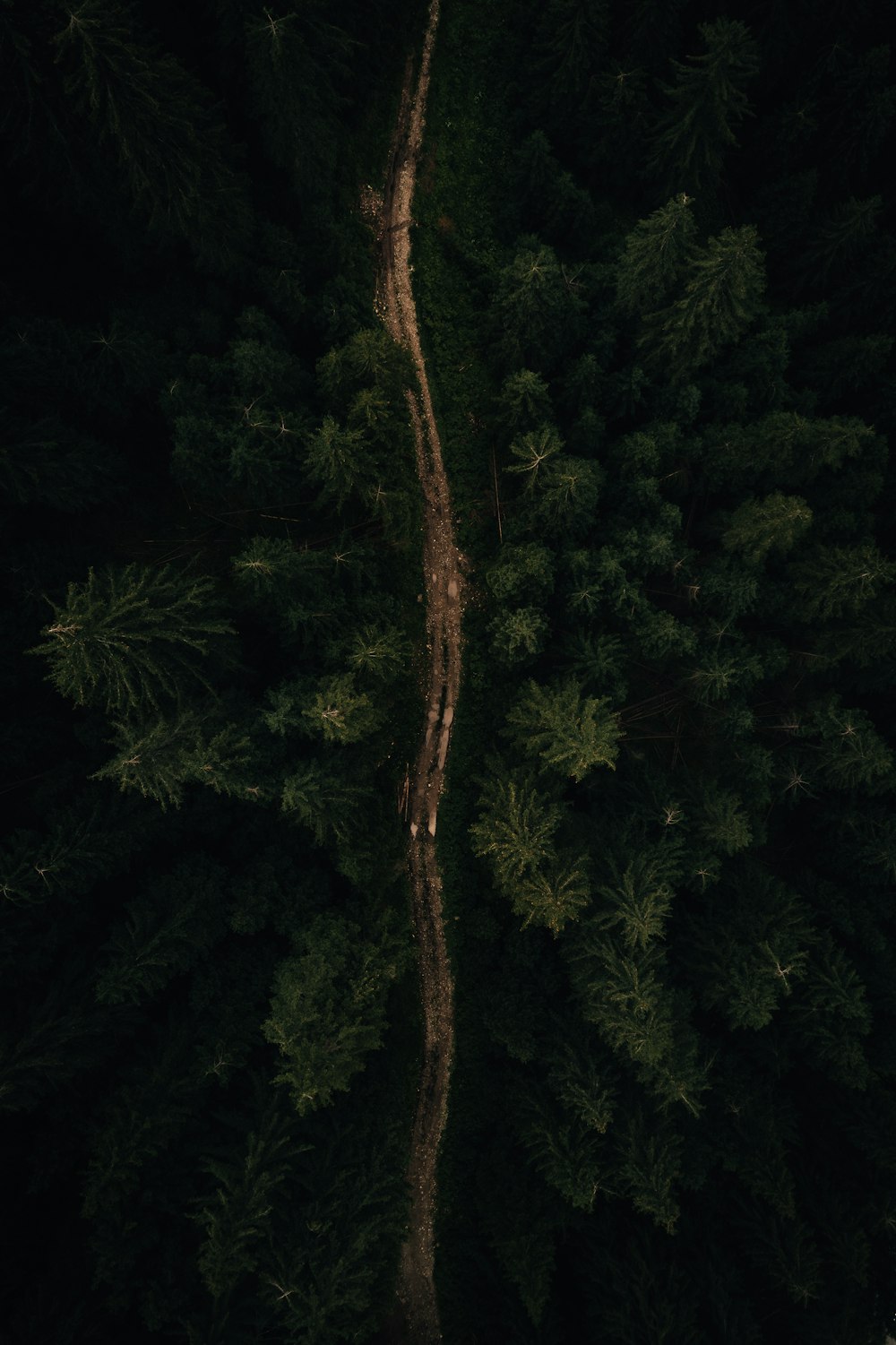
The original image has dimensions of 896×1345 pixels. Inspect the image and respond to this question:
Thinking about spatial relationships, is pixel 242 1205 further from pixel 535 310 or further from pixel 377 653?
pixel 535 310

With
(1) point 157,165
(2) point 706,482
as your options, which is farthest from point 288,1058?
(1) point 157,165

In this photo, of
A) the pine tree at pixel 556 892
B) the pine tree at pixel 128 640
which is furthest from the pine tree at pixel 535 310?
the pine tree at pixel 556 892

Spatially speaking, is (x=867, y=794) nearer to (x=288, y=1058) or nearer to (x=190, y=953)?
(x=288, y=1058)

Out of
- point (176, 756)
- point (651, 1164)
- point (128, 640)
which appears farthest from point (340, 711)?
point (651, 1164)

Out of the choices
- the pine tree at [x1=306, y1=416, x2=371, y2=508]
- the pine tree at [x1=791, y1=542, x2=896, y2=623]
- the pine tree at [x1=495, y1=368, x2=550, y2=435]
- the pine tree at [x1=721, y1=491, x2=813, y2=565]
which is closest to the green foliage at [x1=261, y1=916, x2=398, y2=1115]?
→ the pine tree at [x1=306, y1=416, x2=371, y2=508]

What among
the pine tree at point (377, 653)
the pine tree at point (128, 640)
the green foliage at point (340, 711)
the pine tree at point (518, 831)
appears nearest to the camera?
the pine tree at point (128, 640)

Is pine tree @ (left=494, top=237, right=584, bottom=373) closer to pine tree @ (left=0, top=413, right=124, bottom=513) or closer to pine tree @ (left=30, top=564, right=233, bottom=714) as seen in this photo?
pine tree @ (left=30, top=564, right=233, bottom=714)

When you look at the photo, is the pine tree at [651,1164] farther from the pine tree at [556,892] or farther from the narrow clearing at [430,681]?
the narrow clearing at [430,681]
